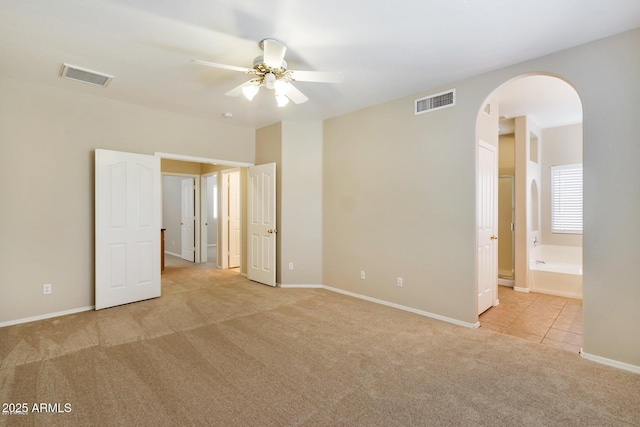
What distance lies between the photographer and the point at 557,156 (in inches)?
220

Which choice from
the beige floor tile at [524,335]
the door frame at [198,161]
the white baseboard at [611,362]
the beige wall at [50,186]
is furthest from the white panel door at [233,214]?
the white baseboard at [611,362]

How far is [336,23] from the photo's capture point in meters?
2.38

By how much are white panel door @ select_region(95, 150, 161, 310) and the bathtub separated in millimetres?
5963

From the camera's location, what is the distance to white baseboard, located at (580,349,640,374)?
2445 mm

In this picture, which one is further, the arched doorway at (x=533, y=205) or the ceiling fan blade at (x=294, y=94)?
the arched doorway at (x=533, y=205)

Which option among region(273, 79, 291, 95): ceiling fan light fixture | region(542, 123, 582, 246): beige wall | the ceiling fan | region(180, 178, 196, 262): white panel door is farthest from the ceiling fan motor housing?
region(542, 123, 582, 246): beige wall

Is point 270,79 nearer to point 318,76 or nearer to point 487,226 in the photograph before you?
point 318,76

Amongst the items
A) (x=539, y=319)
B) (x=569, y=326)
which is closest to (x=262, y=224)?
(x=539, y=319)

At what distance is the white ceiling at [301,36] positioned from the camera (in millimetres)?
2199

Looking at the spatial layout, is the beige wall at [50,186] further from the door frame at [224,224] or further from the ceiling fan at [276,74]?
the door frame at [224,224]

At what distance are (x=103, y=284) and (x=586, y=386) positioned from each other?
514 cm

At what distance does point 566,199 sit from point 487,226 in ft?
9.31

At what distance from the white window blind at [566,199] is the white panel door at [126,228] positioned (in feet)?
22.8

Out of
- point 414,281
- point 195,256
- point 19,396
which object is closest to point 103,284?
point 19,396
